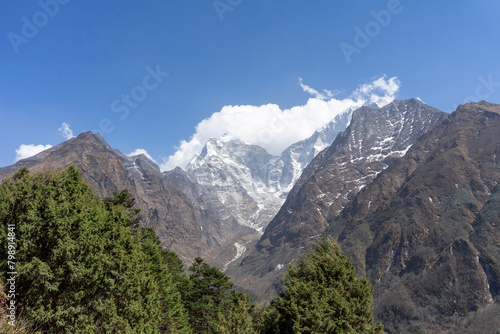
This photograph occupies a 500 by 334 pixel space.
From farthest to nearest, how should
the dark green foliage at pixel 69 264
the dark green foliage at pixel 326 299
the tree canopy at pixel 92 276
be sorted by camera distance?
1. the dark green foliage at pixel 326 299
2. the tree canopy at pixel 92 276
3. the dark green foliage at pixel 69 264

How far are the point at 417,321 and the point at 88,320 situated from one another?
6979 inches

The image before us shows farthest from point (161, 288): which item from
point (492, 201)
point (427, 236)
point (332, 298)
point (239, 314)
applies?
point (492, 201)

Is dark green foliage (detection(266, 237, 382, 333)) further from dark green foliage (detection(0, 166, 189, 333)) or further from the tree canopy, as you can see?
Answer: dark green foliage (detection(0, 166, 189, 333))

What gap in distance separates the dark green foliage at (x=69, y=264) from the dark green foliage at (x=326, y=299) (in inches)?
377

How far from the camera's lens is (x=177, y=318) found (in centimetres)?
3117

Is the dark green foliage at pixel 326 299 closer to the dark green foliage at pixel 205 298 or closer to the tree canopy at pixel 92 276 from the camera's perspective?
the tree canopy at pixel 92 276

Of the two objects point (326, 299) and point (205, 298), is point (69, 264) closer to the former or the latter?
point (326, 299)

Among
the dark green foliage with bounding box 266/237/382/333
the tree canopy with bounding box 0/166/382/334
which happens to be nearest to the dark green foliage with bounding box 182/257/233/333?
the tree canopy with bounding box 0/166/382/334

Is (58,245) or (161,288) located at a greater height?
(58,245)

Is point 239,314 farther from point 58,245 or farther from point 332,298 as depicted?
point 58,245

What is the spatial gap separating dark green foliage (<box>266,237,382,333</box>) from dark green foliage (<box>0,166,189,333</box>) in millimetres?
9586

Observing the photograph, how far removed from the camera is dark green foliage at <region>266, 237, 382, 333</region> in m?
17.7

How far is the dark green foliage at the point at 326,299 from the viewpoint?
17.7m

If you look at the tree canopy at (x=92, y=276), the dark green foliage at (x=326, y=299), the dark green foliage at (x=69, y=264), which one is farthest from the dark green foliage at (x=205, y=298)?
the dark green foliage at (x=69, y=264)
